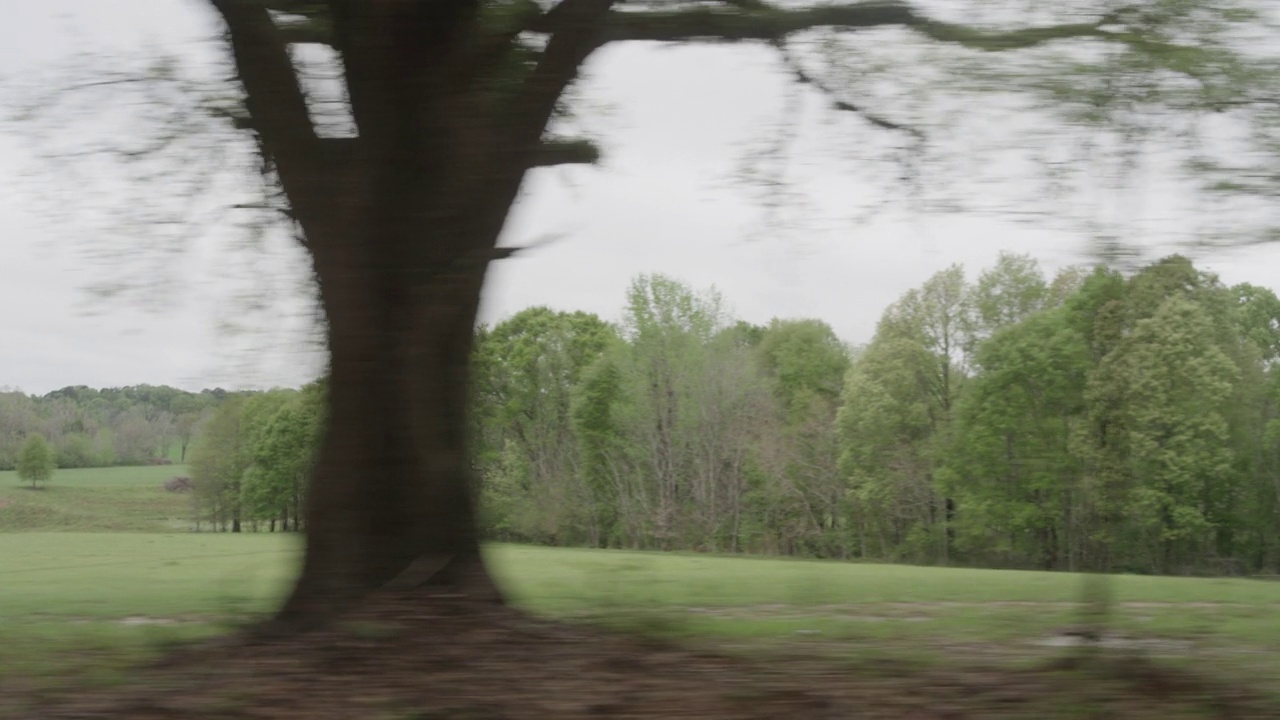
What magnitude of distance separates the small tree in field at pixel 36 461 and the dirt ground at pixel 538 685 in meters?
17.2

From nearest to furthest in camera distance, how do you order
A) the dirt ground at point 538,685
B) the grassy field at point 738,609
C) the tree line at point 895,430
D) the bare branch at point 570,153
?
the dirt ground at point 538,685, the grassy field at point 738,609, the bare branch at point 570,153, the tree line at point 895,430

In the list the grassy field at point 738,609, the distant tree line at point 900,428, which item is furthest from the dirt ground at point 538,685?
the distant tree line at point 900,428

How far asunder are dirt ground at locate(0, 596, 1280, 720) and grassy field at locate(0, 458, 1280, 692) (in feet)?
1.82

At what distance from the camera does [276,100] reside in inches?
246

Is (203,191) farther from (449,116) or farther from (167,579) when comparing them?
(167,579)

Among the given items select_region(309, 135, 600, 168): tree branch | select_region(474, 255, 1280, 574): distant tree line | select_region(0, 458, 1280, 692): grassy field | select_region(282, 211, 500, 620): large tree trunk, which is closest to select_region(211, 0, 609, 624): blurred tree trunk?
select_region(282, 211, 500, 620): large tree trunk

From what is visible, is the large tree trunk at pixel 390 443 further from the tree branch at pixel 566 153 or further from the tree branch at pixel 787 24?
the tree branch at pixel 787 24

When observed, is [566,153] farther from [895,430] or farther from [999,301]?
[895,430]

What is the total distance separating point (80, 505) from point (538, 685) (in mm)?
34316

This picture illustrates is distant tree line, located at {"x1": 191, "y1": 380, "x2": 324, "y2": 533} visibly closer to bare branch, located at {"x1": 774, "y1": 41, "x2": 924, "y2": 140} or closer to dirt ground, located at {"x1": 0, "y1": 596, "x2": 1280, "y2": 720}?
dirt ground, located at {"x1": 0, "y1": 596, "x2": 1280, "y2": 720}

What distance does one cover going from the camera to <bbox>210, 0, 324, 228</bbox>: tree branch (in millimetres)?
6191

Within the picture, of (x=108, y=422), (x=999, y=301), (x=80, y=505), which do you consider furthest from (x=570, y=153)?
(x=80, y=505)

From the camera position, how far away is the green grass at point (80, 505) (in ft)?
85.6

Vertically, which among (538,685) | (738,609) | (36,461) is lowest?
(738,609)
